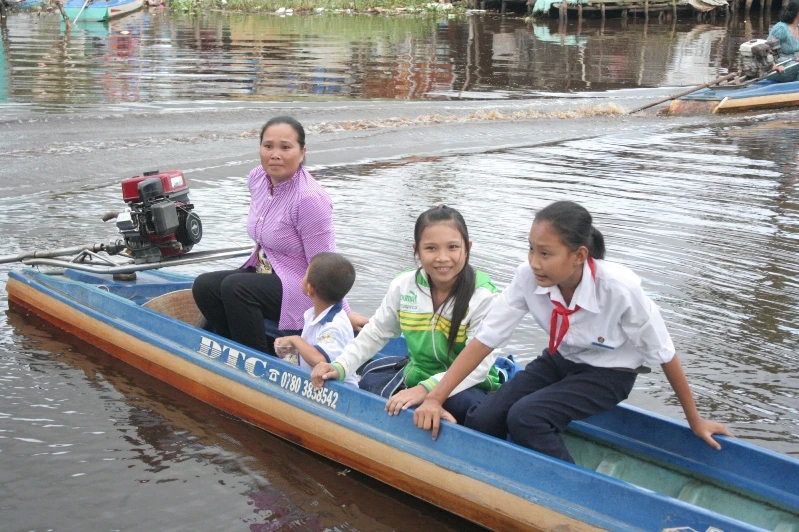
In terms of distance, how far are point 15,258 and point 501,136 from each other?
8925mm

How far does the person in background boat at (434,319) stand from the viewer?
411 cm

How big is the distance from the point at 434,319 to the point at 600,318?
81cm

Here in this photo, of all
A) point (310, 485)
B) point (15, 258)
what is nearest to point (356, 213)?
point (15, 258)

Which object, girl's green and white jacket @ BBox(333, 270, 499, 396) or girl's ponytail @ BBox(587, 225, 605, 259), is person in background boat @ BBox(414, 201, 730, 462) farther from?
girl's green and white jacket @ BBox(333, 270, 499, 396)

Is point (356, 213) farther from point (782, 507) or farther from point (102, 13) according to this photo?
point (102, 13)

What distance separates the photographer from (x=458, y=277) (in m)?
4.20

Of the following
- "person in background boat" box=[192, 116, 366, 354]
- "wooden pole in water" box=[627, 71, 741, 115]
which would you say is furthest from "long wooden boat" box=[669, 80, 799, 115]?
"person in background boat" box=[192, 116, 366, 354]

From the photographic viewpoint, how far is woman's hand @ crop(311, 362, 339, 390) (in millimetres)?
4488

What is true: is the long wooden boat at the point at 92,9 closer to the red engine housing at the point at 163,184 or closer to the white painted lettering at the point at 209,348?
the red engine housing at the point at 163,184

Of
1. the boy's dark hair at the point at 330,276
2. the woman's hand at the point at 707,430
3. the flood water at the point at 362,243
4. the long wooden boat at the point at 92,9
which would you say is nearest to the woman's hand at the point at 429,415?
the flood water at the point at 362,243

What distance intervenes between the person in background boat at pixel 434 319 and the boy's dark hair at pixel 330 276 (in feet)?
0.94

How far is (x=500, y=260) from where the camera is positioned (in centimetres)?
785

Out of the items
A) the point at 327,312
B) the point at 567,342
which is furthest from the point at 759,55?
the point at 567,342

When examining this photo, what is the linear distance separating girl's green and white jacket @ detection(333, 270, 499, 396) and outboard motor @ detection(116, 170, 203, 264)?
1862 millimetres
